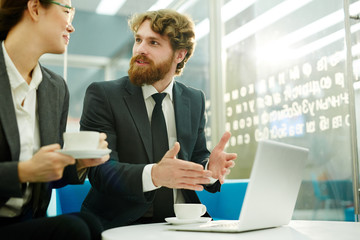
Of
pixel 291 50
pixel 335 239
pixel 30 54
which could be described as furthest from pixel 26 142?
pixel 291 50

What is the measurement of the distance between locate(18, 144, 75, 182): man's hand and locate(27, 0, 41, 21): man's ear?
578 millimetres

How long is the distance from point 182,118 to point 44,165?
1.07 meters

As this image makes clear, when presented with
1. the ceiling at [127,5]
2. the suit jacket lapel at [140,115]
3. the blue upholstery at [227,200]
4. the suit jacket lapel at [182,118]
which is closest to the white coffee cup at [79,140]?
the suit jacket lapel at [140,115]

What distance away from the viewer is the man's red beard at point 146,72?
84.6 inches

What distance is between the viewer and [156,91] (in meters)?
Answer: 2.15

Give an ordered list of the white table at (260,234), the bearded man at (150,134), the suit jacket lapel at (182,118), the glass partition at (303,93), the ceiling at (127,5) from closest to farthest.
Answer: the white table at (260,234) → the bearded man at (150,134) → the suit jacket lapel at (182,118) → the glass partition at (303,93) → the ceiling at (127,5)

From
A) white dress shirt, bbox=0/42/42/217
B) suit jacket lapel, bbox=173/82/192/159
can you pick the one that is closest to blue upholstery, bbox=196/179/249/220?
suit jacket lapel, bbox=173/82/192/159

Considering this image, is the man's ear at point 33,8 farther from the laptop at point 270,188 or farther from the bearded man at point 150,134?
the laptop at point 270,188

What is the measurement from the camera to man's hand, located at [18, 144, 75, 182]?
1156 millimetres

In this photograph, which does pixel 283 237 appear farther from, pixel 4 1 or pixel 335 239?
pixel 4 1

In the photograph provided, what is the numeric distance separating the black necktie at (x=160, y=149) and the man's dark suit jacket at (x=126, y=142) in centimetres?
5

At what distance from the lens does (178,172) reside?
1.48m

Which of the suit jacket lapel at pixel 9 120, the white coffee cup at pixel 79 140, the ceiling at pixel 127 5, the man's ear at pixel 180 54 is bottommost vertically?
the white coffee cup at pixel 79 140

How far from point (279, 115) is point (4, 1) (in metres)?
2.33
